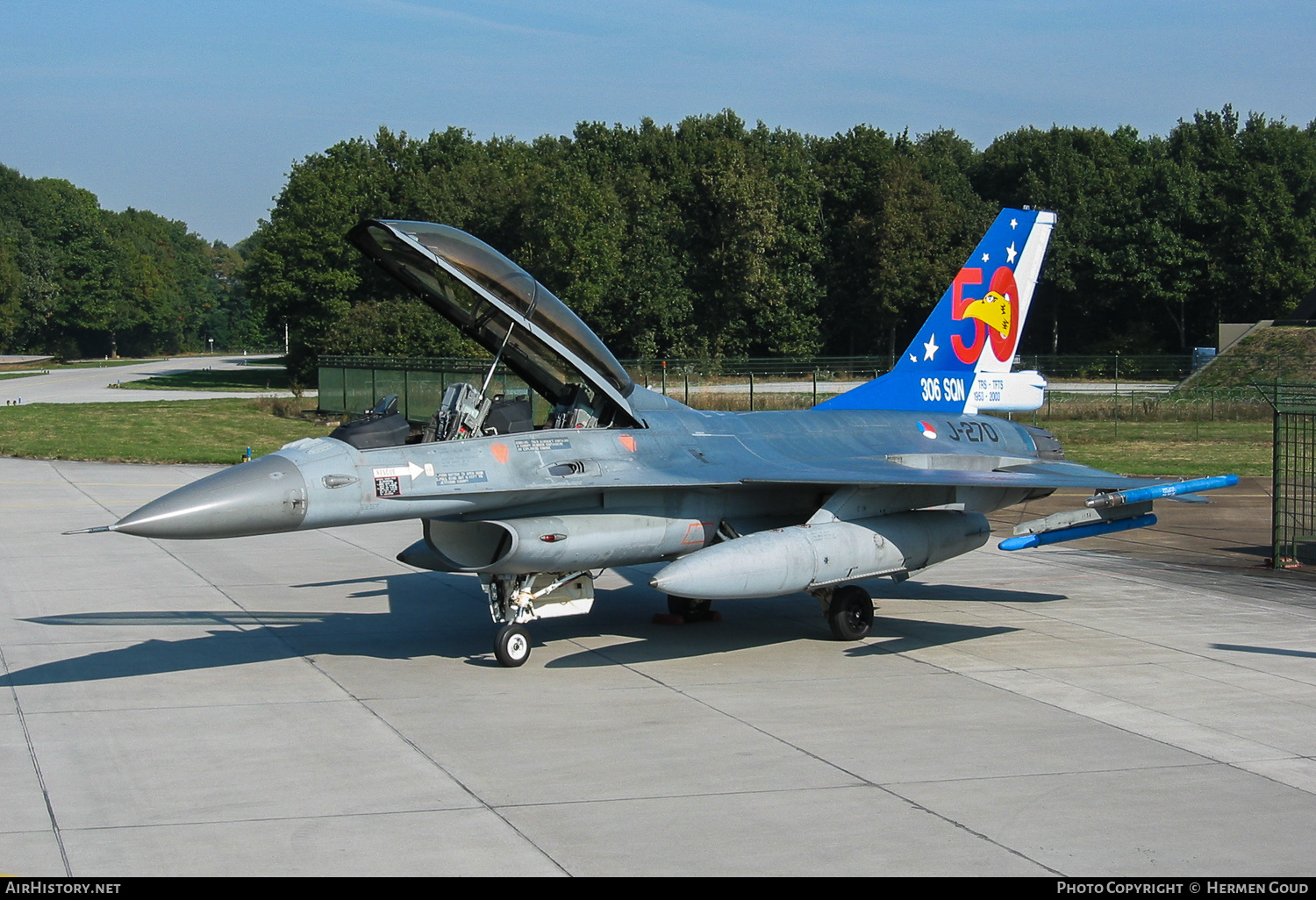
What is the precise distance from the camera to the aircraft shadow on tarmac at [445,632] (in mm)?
11359

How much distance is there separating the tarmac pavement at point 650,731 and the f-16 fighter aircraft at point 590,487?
3.04ft

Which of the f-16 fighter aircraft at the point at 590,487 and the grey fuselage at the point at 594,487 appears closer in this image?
the grey fuselage at the point at 594,487

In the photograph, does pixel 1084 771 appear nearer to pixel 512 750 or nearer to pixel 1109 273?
pixel 512 750

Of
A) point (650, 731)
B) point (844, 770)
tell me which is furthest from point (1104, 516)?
point (650, 731)

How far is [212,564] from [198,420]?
79.2 ft

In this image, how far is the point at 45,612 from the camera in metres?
13.3

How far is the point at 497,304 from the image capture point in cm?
1070

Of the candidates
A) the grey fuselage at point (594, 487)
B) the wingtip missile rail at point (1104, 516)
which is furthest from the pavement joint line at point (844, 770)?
the wingtip missile rail at point (1104, 516)

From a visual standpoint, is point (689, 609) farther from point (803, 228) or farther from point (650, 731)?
point (803, 228)

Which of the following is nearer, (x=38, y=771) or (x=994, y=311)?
(x=38, y=771)

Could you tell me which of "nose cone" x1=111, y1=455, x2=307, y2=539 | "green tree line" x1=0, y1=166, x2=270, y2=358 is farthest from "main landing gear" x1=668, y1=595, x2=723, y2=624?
"green tree line" x1=0, y1=166, x2=270, y2=358

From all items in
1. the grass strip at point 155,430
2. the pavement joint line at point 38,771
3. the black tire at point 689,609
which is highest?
the grass strip at point 155,430

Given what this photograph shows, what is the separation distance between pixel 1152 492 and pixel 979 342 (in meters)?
3.55

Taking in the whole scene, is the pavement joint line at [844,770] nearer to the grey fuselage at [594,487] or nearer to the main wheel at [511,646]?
the main wheel at [511,646]
